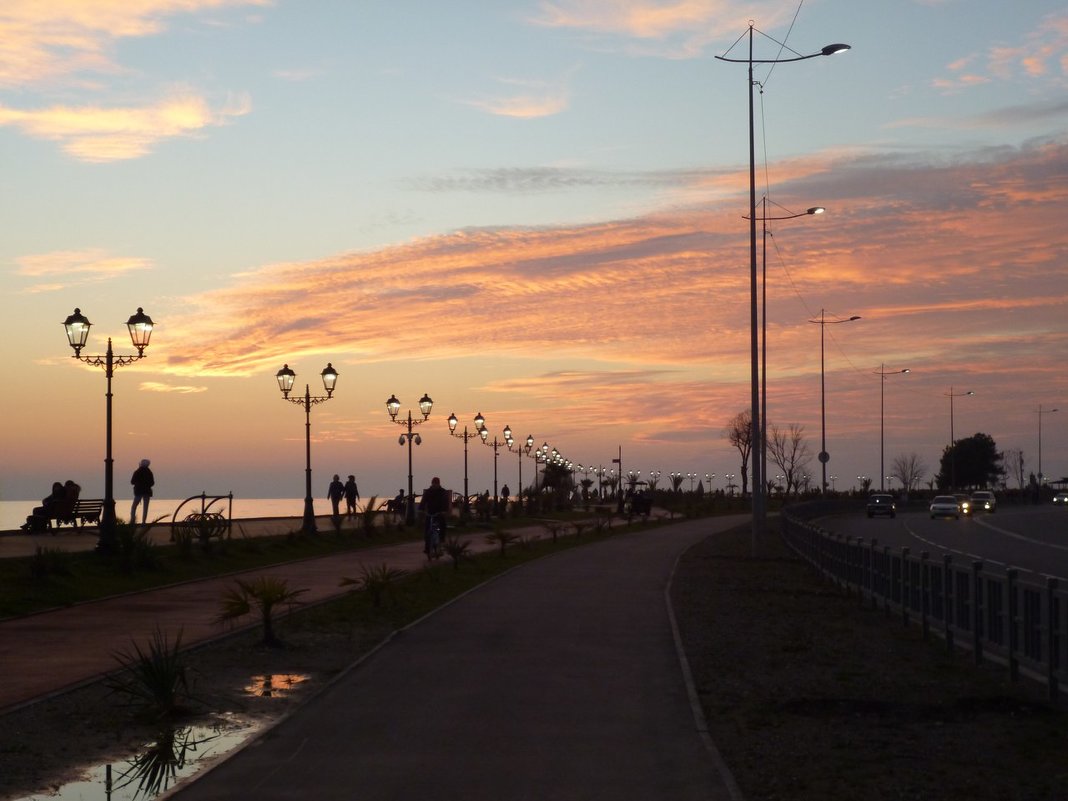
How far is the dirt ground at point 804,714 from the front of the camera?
333 inches

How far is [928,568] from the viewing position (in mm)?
16016

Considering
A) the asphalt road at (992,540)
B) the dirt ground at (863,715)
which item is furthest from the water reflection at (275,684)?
the asphalt road at (992,540)

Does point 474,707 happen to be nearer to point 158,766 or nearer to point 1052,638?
point 158,766

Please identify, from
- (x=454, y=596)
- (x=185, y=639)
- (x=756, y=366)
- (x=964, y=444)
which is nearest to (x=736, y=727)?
(x=185, y=639)

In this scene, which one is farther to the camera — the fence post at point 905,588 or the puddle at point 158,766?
the fence post at point 905,588

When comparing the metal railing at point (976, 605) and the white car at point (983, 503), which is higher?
the metal railing at point (976, 605)

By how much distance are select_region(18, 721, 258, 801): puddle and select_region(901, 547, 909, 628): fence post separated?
33.2 feet

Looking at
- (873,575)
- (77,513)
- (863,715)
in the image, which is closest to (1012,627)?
(863,715)

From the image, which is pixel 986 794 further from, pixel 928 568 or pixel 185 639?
pixel 185 639

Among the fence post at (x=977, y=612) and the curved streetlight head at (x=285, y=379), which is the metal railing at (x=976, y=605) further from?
the curved streetlight head at (x=285, y=379)

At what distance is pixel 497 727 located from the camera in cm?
1005

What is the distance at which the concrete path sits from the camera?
8094 mm

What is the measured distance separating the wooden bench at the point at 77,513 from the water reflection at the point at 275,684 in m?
21.7

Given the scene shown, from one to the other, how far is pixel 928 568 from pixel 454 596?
9.05 metres
